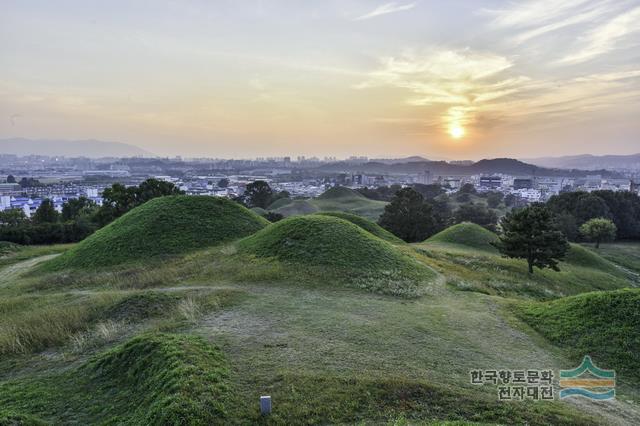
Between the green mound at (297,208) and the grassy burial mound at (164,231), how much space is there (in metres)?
42.2

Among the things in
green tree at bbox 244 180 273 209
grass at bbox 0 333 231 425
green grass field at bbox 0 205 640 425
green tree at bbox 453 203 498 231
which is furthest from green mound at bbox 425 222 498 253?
green tree at bbox 244 180 273 209

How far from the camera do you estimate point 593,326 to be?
36.9 ft

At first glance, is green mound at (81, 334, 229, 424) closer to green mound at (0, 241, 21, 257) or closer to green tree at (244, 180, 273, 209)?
green mound at (0, 241, 21, 257)

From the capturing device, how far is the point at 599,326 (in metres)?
11.2

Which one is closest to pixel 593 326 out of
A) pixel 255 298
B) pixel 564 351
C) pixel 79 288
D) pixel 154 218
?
pixel 564 351

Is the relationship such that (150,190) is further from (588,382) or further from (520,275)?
(588,382)

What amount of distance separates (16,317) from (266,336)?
30.7 ft

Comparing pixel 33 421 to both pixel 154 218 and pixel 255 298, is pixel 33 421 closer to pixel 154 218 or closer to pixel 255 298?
pixel 255 298

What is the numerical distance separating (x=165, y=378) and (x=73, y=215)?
50.8 metres

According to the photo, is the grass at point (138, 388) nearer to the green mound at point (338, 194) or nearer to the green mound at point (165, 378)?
the green mound at point (165, 378)

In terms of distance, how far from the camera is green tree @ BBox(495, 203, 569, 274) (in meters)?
23.8

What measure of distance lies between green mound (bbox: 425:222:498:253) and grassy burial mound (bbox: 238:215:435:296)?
17985 millimetres

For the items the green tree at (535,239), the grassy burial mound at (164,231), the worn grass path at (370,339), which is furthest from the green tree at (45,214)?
the green tree at (535,239)

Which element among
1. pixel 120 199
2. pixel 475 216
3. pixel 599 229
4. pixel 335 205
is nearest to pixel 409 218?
pixel 475 216
